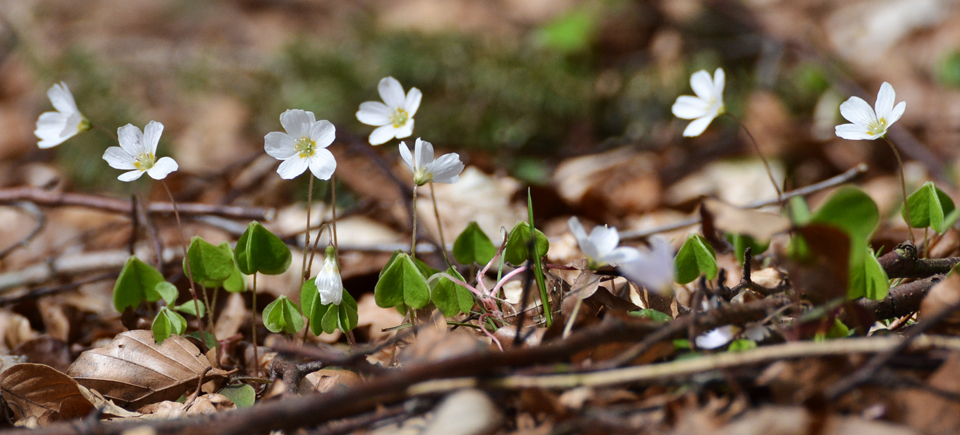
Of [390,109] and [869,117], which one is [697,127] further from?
[390,109]

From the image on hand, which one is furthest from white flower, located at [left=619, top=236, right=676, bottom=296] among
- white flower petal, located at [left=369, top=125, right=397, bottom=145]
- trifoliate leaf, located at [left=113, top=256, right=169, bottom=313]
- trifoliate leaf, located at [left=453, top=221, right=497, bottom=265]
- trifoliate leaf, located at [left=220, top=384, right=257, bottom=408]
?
trifoliate leaf, located at [left=113, top=256, right=169, bottom=313]

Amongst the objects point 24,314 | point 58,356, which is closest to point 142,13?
point 24,314

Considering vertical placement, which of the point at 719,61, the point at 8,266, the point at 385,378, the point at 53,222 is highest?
the point at 719,61

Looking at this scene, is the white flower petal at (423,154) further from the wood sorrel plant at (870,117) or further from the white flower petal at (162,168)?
the wood sorrel plant at (870,117)

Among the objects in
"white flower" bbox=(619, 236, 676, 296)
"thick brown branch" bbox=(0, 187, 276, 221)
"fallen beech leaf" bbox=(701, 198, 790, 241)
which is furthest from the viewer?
"thick brown branch" bbox=(0, 187, 276, 221)

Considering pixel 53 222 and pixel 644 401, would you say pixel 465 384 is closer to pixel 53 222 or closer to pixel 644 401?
pixel 644 401

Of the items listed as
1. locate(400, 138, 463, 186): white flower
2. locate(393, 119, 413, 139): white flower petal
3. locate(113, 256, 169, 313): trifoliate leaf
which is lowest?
locate(113, 256, 169, 313): trifoliate leaf

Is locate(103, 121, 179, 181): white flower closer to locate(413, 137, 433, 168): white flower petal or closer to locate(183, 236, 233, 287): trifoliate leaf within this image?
locate(183, 236, 233, 287): trifoliate leaf
